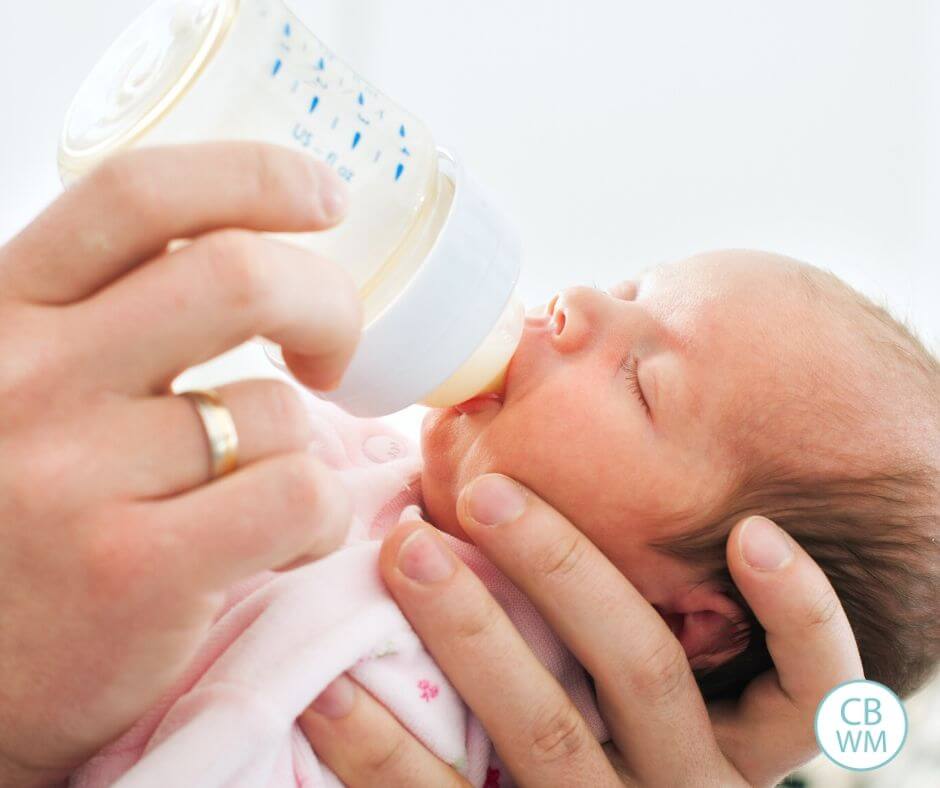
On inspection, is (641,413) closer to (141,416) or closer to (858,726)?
(858,726)

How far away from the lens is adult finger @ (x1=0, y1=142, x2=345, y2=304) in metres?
0.57

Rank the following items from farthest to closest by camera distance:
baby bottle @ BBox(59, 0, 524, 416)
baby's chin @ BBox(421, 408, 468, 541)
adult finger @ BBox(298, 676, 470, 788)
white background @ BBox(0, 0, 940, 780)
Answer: white background @ BBox(0, 0, 940, 780)
baby's chin @ BBox(421, 408, 468, 541)
adult finger @ BBox(298, 676, 470, 788)
baby bottle @ BBox(59, 0, 524, 416)

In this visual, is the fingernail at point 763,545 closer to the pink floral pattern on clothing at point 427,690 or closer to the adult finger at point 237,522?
the pink floral pattern on clothing at point 427,690

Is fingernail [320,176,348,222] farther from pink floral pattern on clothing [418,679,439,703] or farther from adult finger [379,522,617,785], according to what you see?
pink floral pattern on clothing [418,679,439,703]

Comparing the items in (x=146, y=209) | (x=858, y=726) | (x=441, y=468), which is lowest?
(x=858, y=726)

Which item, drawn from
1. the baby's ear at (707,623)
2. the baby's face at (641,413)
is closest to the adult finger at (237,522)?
the baby's face at (641,413)

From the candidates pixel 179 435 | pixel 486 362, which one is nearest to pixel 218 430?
pixel 179 435

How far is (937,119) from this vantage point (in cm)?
196

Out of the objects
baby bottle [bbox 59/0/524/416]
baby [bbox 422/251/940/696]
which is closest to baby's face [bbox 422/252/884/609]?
baby [bbox 422/251/940/696]

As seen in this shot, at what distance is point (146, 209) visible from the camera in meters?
0.57

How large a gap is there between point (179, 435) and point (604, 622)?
1.54 ft

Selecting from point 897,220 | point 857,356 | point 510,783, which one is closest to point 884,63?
point 897,220

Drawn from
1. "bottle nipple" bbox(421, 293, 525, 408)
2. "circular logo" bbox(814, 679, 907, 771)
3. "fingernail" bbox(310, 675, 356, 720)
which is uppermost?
"bottle nipple" bbox(421, 293, 525, 408)

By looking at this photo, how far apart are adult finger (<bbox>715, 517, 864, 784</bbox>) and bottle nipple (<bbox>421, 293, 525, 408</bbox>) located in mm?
269
